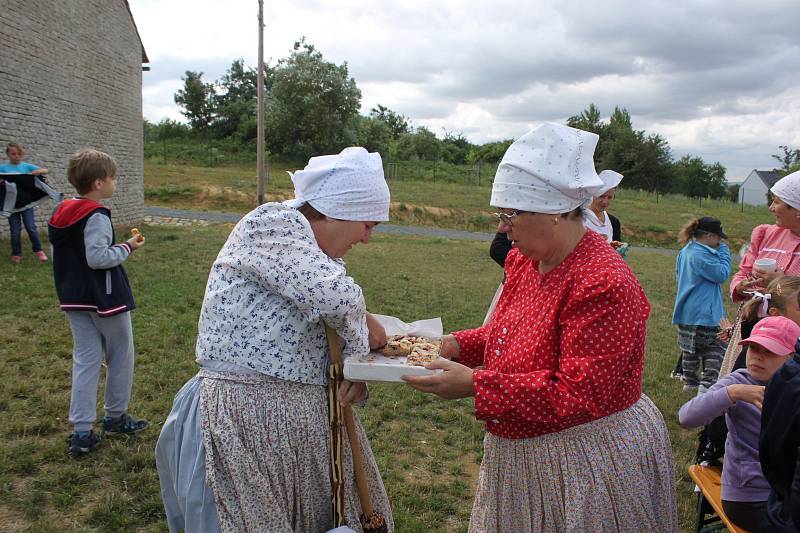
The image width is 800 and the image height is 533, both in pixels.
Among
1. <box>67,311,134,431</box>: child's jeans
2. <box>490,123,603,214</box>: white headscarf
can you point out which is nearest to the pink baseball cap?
<box>490,123,603,214</box>: white headscarf

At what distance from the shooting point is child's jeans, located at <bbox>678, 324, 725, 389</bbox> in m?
5.82

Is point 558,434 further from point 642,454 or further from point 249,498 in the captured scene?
point 249,498

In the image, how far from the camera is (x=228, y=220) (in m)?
21.5

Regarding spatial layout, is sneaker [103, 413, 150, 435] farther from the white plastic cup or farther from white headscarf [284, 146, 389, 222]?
the white plastic cup

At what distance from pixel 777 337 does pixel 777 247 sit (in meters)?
1.70

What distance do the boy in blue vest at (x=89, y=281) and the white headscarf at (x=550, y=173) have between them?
2.91m

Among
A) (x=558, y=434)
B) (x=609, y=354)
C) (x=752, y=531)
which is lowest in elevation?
(x=752, y=531)

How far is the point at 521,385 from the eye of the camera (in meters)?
1.94

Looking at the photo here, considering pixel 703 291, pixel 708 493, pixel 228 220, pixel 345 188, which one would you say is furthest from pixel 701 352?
pixel 228 220

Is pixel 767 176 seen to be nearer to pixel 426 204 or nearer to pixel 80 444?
pixel 426 204

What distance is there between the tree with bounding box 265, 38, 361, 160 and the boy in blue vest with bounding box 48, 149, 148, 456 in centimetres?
3494

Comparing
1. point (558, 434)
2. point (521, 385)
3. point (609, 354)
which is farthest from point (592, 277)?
point (558, 434)

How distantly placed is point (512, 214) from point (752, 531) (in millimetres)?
1850

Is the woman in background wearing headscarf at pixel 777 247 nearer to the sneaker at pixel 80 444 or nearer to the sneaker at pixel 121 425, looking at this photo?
the sneaker at pixel 121 425
